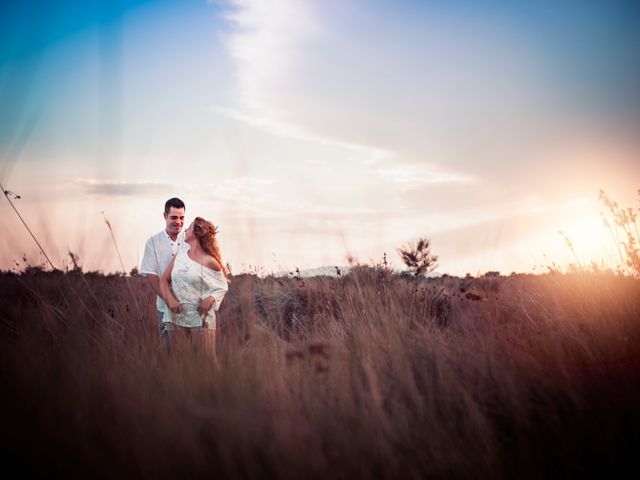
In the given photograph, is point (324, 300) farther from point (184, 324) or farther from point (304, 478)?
point (304, 478)

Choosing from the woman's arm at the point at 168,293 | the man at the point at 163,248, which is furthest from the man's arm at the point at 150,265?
the woman's arm at the point at 168,293

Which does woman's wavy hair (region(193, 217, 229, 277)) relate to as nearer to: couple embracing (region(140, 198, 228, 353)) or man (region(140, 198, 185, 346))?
couple embracing (region(140, 198, 228, 353))

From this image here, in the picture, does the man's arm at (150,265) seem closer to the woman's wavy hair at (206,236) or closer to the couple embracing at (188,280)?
the couple embracing at (188,280)

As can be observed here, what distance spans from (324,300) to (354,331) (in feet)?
16.8

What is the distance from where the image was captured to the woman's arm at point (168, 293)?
5414 mm

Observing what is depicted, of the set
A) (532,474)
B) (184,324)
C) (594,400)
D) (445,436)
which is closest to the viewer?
(532,474)

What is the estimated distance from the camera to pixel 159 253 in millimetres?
5883

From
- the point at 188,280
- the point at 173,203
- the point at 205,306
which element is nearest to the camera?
the point at 205,306

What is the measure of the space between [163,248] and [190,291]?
2.49ft

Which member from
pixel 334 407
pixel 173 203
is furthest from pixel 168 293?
pixel 334 407

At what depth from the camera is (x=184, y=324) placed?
5.44m

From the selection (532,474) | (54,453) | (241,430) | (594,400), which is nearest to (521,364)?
(594,400)

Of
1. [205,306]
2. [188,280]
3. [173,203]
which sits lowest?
[205,306]

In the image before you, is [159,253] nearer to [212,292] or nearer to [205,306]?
[212,292]
